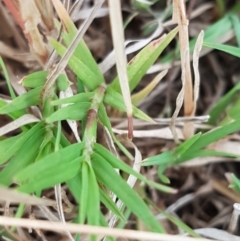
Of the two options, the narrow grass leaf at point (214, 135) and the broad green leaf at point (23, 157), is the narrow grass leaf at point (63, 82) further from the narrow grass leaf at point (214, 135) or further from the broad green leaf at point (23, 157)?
the narrow grass leaf at point (214, 135)

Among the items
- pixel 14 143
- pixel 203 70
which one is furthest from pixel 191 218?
pixel 14 143

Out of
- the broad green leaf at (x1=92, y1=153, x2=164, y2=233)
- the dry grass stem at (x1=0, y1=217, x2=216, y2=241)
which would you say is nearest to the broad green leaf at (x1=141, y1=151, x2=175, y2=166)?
the broad green leaf at (x1=92, y1=153, x2=164, y2=233)

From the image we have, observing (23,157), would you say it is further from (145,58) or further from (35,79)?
(145,58)

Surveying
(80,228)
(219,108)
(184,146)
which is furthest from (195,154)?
(80,228)

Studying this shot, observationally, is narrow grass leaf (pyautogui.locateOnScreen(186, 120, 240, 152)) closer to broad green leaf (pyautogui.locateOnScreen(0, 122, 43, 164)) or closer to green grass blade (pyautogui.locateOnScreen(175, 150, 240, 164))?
green grass blade (pyautogui.locateOnScreen(175, 150, 240, 164))

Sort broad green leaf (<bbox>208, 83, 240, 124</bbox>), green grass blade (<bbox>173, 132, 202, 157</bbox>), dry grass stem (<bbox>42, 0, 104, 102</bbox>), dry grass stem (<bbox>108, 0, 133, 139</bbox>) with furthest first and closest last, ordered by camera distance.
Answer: broad green leaf (<bbox>208, 83, 240, 124</bbox>) < green grass blade (<bbox>173, 132, 202, 157</bbox>) < dry grass stem (<bbox>42, 0, 104, 102</bbox>) < dry grass stem (<bbox>108, 0, 133, 139</bbox>)

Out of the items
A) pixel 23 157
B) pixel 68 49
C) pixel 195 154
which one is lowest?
pixel 195 154

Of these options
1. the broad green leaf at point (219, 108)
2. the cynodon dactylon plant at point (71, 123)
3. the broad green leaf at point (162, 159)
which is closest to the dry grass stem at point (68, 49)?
the cynodon dactylon plant at point (71, 123)
